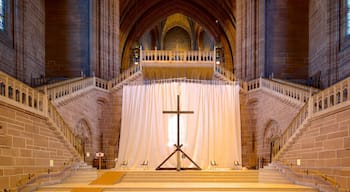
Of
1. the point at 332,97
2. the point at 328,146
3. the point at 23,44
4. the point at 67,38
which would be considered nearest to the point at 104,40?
the point at 67,38

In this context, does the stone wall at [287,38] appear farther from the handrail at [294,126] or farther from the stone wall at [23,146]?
the stone wall at [23,146]

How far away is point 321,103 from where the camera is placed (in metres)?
11.2

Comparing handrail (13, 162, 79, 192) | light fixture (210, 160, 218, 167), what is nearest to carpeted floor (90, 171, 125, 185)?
handrail (13, 162, 79, 192)

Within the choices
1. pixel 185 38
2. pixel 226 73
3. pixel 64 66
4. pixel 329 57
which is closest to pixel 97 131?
pixel 64 66

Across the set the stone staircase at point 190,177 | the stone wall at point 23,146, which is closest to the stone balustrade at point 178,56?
the stone staircase at point 190,177

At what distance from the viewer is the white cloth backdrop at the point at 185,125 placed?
1599cm

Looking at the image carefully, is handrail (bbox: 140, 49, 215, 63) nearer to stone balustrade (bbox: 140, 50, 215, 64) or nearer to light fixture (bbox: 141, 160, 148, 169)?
stone balustrade (bbox: 140, 50, 215, 64)

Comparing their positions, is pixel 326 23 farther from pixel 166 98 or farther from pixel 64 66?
pixel 64 66

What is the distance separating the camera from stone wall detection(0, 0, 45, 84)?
1702cm

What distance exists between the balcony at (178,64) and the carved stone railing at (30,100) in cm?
812

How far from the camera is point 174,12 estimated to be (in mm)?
34438

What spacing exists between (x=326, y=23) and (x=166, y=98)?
844 centimetres

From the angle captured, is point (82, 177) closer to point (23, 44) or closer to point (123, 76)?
point (23, 44)

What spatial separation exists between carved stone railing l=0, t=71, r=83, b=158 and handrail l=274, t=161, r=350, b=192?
22.8 feet
